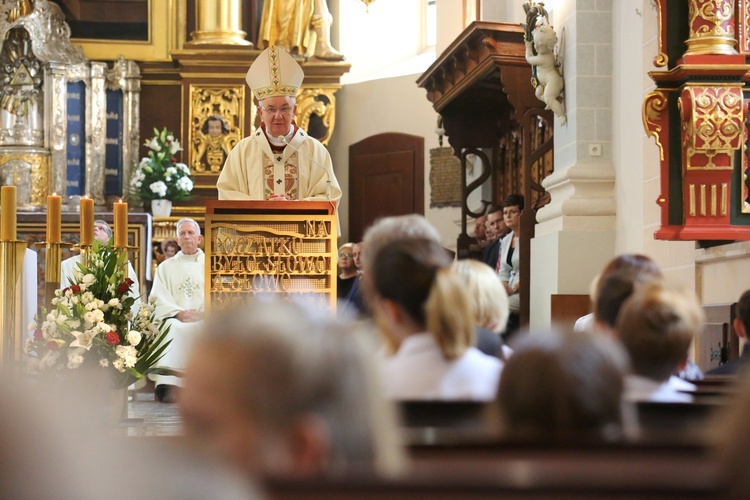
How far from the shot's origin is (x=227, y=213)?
6.00 metres

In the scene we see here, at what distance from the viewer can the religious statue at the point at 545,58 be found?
28.2ft

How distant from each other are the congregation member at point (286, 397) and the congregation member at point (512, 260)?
25.0ft

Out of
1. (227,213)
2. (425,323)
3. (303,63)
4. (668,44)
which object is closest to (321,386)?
(425,323)

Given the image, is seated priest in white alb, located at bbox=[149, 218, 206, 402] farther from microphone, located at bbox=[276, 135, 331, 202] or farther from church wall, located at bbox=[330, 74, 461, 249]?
church wall, located at bbox=[330, 74, 461, 249]

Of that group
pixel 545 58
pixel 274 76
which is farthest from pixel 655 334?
pixel 545 58

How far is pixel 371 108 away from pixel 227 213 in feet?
30.1

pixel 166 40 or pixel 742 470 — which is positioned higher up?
pixel 166 40

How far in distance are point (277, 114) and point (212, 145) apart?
25.0 ft

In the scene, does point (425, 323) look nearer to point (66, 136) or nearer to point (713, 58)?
point (713, 58)

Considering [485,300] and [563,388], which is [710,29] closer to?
[485,300]

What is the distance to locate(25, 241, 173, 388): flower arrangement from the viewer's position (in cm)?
626

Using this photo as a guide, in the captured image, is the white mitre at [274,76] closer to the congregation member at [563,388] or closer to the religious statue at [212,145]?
the congregation member at [563,388]

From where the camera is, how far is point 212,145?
14602 millimetres

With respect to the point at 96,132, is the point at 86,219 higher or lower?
lower
